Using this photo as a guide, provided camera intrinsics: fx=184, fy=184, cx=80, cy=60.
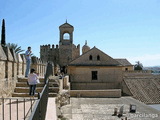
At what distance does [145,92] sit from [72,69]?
10.2 m

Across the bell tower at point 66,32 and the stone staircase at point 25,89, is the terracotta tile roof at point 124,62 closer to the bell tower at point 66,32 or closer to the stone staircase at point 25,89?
the bell tower at point 66,32

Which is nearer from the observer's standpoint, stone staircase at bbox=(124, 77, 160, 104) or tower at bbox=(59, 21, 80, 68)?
stone staircase at bbox=(124, 77, 160, 104)

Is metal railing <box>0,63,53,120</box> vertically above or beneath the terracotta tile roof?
beneath

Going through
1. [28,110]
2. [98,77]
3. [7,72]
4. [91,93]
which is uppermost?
[7,72]

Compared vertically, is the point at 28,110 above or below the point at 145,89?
above

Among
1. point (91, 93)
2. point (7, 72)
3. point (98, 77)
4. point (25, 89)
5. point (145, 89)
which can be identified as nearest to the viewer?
point (7, 72)

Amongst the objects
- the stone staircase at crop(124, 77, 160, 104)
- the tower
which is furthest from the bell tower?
the stone staircase at crop(124, 77, 160, 104)

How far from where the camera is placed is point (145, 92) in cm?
2250

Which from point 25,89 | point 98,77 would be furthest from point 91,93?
point 25,89

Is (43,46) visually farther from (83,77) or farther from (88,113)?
(88,113)

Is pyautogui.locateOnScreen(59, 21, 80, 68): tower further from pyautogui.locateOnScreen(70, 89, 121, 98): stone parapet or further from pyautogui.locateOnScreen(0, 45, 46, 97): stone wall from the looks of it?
pyautogui.locateOnScreen(0, 45, 46, 97): stone wall

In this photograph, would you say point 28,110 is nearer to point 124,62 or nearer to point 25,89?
point 25,89

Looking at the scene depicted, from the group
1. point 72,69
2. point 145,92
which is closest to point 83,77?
point 72,69

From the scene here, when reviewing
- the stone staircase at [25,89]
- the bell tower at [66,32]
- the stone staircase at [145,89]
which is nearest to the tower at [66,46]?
the bell tower at [66,32]
